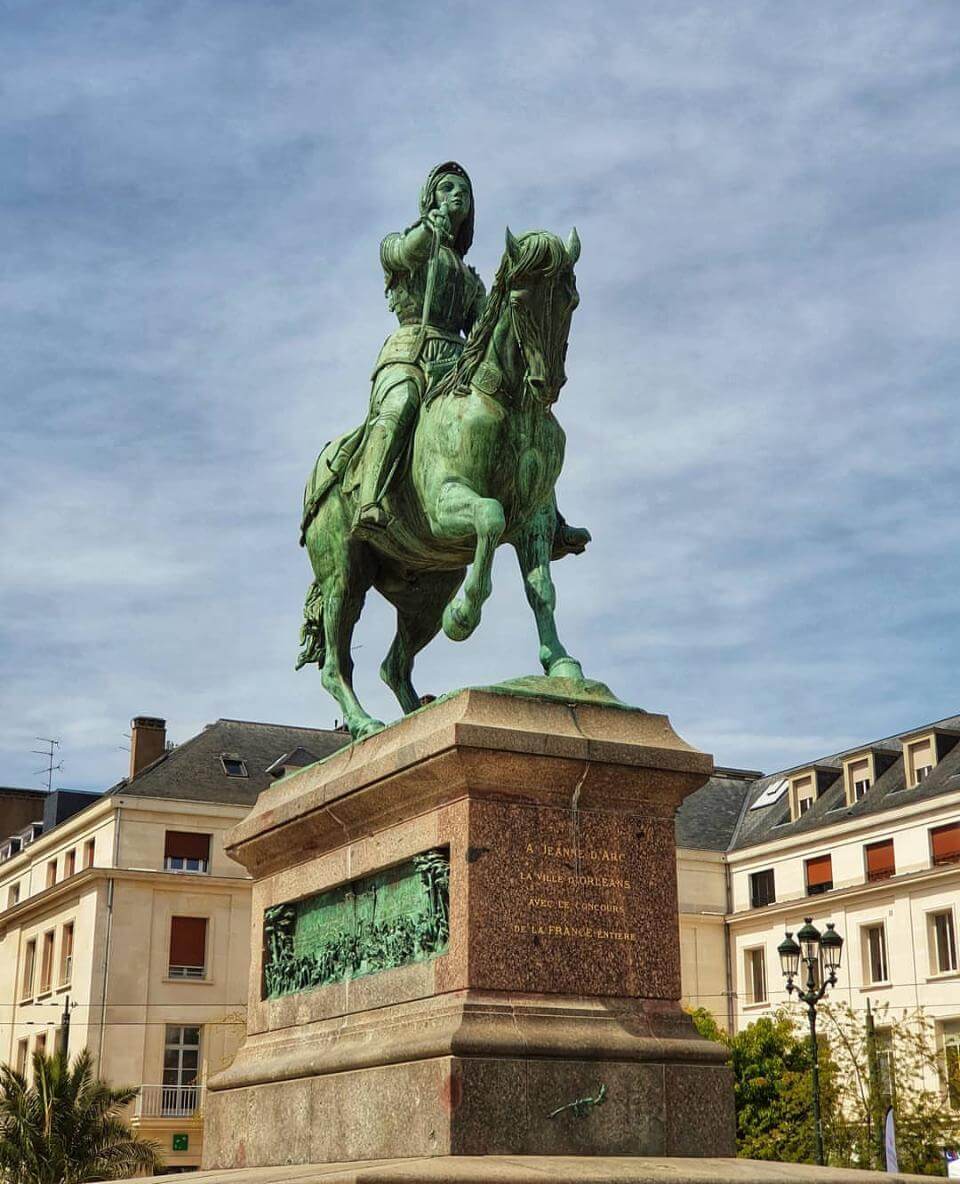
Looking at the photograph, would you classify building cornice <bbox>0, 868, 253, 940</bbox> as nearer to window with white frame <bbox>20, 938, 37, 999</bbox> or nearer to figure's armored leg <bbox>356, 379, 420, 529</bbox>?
window with white frame <bbox>20, 938, 37, 999</bbox>

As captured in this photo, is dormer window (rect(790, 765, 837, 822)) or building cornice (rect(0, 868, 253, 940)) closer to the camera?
building cornice (rect(0, 868, 253, 940))

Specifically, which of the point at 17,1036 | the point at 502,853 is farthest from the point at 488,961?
the point at 17,1036

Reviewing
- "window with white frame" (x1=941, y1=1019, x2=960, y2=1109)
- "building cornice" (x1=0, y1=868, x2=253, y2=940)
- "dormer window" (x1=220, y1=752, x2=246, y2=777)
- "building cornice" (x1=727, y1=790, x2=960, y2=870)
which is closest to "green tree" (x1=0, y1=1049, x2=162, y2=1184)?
"building cornice" (x1=0, y1=868, x2=253, y2=940)

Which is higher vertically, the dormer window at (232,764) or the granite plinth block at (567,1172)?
the dormer window at (232,764)

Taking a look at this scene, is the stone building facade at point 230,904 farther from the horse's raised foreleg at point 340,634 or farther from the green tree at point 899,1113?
the horse's raised foreleg at point 340,634

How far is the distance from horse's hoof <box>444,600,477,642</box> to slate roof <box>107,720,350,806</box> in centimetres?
4314

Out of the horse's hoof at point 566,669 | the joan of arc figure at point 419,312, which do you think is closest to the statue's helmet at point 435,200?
the joan of arc figure at point 419,312

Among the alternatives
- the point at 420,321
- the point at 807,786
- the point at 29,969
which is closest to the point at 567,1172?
the point at 420,321

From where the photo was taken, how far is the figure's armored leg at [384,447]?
433 inches

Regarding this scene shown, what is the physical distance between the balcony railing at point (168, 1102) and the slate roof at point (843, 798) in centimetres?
1829

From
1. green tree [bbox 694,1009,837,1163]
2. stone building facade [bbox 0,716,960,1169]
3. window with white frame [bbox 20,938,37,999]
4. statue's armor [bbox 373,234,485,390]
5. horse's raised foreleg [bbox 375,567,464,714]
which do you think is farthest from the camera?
window with white frame [bbox 20,938,37,999]

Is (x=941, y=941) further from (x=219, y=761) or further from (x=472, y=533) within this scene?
(x=472, y=533)

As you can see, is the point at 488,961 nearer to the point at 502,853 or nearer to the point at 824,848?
the point at 502,853

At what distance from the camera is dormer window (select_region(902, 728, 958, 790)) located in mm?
52594
